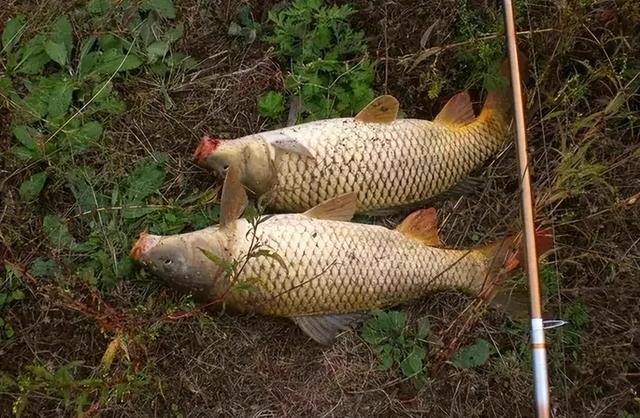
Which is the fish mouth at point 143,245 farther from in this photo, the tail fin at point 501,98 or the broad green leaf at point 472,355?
the tail fin at point 501,98

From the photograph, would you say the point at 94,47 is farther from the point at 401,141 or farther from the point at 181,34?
the point at 401,141

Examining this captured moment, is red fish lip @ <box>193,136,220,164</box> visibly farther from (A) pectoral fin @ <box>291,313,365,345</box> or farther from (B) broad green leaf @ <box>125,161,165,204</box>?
(A) pectoral fin @ <box>291,313,365,345</box>

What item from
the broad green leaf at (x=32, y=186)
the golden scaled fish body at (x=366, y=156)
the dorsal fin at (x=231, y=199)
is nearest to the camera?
the dorsal fin at (x=231, y=199)

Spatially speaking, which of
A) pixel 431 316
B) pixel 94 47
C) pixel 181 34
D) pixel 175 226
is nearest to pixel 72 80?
pixel 94 47

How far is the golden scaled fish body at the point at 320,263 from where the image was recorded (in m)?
3.08

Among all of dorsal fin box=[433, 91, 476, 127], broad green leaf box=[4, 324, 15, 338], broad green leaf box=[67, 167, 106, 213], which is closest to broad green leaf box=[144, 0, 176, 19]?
broad green leaf box=[67, 167, 106, 213]

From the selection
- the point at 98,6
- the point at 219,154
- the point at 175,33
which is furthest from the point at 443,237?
the point at 98,6

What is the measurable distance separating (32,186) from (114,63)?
65cm

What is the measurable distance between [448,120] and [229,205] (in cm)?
108

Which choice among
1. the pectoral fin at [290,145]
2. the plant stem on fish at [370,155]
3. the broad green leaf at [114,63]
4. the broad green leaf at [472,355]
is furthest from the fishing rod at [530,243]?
the broad green leaf at [114,63]

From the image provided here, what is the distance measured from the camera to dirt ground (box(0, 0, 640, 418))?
324 centimetres

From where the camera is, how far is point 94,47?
3.46 metres

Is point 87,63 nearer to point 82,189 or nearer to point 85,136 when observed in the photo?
point 85,136

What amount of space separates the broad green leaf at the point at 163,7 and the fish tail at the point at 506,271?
1.79 meters
